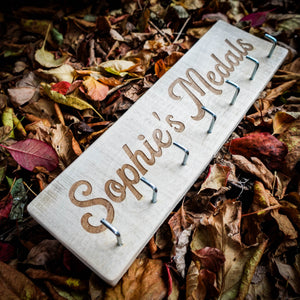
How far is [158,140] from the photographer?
1.04 meters

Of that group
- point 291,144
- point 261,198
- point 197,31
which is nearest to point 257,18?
point 197,31

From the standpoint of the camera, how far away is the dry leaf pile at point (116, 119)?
0.89 meters

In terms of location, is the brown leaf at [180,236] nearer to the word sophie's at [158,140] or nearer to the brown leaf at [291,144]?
the word sophie's at [158,140]

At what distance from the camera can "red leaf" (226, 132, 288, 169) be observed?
3.48ft

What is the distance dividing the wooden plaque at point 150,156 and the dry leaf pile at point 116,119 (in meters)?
0.09

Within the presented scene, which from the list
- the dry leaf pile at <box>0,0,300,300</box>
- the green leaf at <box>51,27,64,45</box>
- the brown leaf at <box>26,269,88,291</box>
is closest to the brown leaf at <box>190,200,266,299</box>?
the dry leaf pile at <box>0,0,300,300</box>

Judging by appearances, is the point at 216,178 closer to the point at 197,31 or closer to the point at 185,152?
the point at 185,152

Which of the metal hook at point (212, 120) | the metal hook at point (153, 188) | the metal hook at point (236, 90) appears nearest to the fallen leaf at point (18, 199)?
the metal hook at point (153, 188)

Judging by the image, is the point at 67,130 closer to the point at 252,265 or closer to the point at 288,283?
the point at 252,265

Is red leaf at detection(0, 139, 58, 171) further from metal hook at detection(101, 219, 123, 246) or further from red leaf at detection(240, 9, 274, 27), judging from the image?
red leaf at detection(240, 9, 274, 27)

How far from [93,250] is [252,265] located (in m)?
0.48

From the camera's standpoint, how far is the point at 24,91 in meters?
1.21

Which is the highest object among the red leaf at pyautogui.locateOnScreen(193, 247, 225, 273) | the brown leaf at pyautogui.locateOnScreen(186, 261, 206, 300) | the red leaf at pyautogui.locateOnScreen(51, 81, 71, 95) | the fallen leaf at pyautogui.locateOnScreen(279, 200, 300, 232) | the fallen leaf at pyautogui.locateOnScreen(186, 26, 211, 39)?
the fallen leaf at pyautogui.locateOnScreen(186, 26, 211, 39)

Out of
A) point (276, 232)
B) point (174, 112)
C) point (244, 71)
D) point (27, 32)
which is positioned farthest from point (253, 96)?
point (27, 32)
